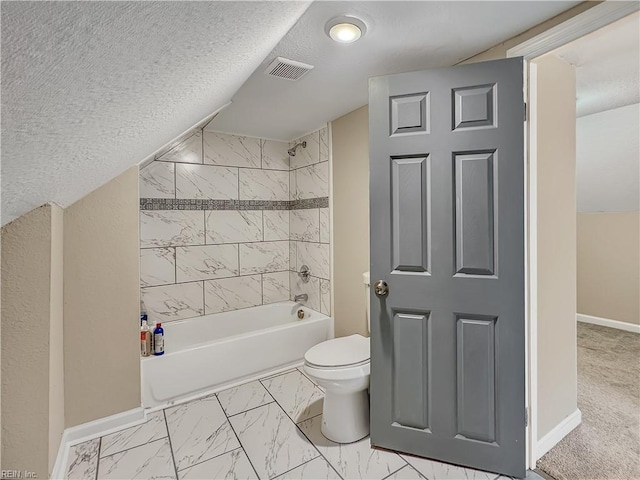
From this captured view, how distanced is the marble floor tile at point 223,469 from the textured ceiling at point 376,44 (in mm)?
2145

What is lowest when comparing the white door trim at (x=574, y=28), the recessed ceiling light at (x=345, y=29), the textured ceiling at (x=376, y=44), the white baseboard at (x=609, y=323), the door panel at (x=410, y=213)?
the white baseboard at (x=609, y=323)

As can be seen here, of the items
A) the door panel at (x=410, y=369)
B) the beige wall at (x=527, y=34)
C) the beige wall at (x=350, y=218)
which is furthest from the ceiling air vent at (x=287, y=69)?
the door panel at (x=410, y=369)

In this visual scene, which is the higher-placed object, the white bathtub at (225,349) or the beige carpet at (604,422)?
the white bathtub at (225,349)

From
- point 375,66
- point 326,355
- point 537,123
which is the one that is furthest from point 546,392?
point 375,66

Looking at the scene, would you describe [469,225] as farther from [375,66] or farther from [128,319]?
[128,319]

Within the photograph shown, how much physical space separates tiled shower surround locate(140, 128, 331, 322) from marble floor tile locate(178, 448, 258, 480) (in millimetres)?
1483

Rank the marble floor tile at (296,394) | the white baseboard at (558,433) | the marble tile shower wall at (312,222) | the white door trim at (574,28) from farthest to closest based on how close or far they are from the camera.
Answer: the marble tile shower wall at (312,222) → the marble floor tile at (296,394) → the white baseboard at (558,433) → the white door trim at (574,28)

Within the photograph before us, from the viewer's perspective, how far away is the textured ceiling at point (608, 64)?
1.59m

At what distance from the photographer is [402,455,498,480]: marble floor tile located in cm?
155

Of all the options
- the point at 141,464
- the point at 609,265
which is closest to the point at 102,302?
the point at 141,464

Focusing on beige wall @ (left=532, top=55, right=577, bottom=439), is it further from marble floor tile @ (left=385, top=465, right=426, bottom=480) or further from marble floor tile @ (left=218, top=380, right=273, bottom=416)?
marble floor tile @ (left=218, top=380, right=273, bottom=416)

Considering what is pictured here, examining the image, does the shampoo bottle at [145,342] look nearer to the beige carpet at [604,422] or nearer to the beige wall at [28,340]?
the beige wall at [28,340]

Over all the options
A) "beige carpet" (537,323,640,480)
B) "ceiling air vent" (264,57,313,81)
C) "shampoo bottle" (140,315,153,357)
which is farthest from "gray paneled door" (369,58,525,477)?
"shampoo bottle" (140,315,153,357)

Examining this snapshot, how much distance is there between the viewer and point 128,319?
6.50 ft
